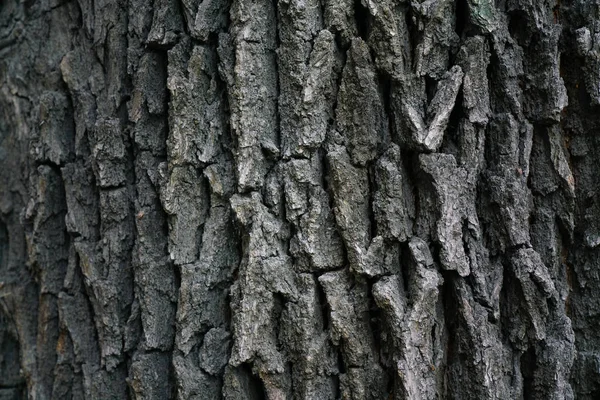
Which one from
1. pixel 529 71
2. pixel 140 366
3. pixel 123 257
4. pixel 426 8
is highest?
pixel 426 8

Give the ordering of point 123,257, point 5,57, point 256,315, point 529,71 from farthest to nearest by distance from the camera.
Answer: point 5,57, point 123,257, point 529,71, point 256,315

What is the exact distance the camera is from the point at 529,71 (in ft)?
4.94

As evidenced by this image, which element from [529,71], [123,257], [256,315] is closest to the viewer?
[256,315]

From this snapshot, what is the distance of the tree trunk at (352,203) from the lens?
4.60 feet

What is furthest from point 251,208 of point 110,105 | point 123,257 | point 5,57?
point 5,57

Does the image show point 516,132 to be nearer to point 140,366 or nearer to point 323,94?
point 323,94

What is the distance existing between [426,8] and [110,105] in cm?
85

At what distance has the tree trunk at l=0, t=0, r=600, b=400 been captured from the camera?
1.40 m

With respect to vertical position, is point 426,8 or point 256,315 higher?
point 426,8

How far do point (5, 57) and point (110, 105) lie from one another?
21.5 inches

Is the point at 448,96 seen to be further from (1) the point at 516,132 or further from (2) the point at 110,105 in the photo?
(2) the point at 110,105

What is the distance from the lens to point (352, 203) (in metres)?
1.41

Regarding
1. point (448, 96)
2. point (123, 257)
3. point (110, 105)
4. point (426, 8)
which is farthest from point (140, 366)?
point (426, 8)

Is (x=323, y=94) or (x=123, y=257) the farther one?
(x=123, y=257)
